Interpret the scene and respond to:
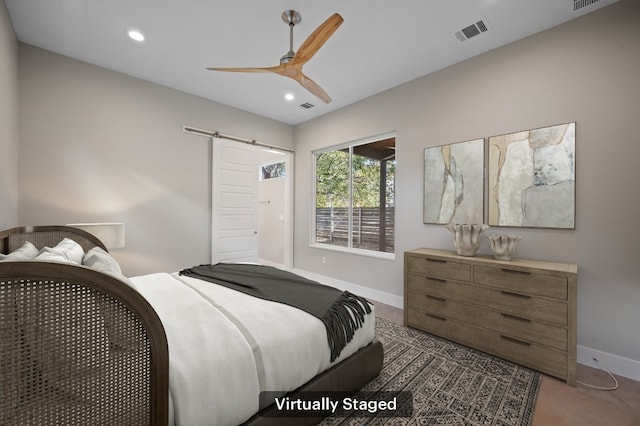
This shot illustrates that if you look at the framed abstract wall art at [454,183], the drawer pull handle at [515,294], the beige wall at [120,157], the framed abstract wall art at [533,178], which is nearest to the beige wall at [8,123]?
the beige wall at [120,157]

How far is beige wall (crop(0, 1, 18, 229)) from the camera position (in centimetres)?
205

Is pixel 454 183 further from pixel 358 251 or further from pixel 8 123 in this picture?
pixel 8 123

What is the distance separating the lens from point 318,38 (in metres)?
1.88

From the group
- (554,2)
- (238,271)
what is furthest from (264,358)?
(554,2)

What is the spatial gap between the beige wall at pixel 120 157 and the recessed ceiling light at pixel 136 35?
88cm

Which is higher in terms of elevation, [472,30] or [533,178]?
[472,30]

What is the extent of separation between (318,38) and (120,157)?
2744 mm

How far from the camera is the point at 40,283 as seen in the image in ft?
2.65

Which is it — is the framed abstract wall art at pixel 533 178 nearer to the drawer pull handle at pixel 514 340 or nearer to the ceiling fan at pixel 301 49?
the drawer pull handle at pixel 514 340

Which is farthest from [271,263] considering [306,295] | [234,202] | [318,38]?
[318,38]

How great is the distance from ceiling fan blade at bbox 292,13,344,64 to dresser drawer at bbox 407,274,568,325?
2274 mm

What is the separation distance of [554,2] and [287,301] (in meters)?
3.02

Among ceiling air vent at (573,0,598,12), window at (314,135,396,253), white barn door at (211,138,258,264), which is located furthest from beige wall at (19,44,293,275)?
ceiling air vent at (573,0,598,12)

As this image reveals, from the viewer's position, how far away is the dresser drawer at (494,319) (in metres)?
1.98
